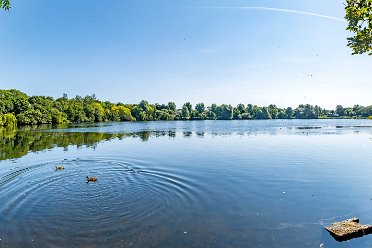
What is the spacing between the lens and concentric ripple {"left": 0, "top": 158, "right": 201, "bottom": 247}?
11273 mm

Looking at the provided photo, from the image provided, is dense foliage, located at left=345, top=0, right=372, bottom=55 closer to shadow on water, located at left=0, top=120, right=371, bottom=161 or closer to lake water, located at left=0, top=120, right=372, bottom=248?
lake water, located at left=0, top=120, right=372, bottom=248

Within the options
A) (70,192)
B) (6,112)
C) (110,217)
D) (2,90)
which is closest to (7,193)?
(70,192)

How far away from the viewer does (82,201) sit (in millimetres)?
14938

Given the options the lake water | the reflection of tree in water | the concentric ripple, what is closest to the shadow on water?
the reflection of tree in water

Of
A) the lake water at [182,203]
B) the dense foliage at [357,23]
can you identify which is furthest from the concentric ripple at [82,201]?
the dense foliage at [357,23]

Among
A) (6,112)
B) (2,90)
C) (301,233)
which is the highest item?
(2,90)

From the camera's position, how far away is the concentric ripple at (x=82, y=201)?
37.0ft

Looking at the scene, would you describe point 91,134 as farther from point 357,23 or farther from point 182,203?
point 357,23

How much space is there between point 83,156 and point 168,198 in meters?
18.6

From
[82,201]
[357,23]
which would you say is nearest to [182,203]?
[82,201]

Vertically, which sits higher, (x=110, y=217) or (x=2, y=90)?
(x=2, y=90)

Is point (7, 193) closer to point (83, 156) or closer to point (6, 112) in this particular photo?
point (83, 156)

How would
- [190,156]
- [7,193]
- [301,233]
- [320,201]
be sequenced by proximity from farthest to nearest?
[190,156] < [7,193] < [320,201] < [301,233]

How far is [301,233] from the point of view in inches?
434
